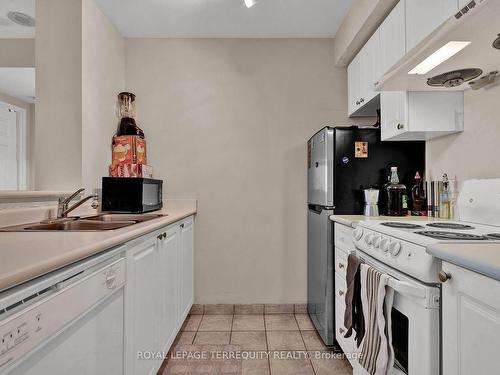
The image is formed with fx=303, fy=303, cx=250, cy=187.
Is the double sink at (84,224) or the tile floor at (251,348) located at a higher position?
the double sink at (84,224)

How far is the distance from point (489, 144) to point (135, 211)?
7.09 ft

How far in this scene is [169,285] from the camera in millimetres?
1945

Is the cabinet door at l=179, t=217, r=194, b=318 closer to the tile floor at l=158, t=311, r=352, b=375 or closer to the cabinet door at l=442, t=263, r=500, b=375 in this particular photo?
the tile floor at l=158, t=311, r=352, b=375

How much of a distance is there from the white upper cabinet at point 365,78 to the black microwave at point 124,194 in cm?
172

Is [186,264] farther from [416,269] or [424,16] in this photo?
[424,16]

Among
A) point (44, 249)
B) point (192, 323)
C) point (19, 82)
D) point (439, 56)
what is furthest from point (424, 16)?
point (192, 323)

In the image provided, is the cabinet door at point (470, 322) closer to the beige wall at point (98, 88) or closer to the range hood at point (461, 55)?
the range hood at point (461, 55)

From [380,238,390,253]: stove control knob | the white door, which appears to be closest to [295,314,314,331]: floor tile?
[380,238,390,253]: stove control knob

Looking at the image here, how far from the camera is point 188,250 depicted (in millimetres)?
2541

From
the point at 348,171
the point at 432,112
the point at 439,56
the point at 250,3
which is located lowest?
the point at 348,171

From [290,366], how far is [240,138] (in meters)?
1.85

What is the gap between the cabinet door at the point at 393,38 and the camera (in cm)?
173

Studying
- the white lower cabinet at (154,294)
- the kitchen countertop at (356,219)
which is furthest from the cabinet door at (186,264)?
the kitchen countertop at (356,219)

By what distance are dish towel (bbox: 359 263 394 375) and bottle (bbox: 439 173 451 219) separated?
0.80 meters
